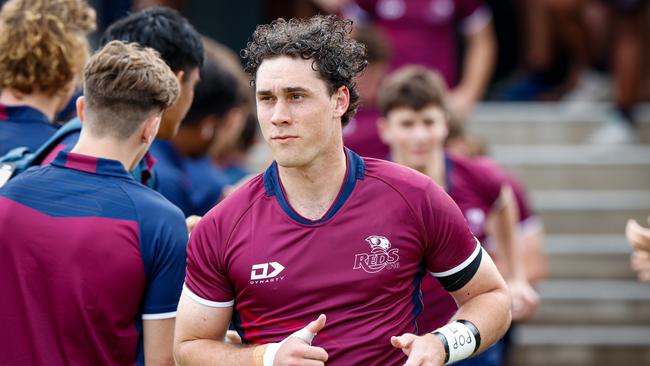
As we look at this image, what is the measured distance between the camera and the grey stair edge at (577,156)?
10523 mm

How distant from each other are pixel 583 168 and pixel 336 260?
699 cm

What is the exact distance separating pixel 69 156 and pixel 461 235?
4.62ft

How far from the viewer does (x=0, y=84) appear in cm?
480

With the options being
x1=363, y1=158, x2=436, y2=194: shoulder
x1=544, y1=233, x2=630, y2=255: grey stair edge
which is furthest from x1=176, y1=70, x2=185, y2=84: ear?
x1=544, y1=233, x2=630, y2=255: grey stair edge

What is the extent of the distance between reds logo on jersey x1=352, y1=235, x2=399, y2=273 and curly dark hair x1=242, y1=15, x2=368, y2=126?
0.54m

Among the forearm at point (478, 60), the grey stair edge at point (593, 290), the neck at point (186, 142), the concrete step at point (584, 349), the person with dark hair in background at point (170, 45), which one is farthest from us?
the grey stair edge at point (593, 290)

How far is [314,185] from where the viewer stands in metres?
4.09

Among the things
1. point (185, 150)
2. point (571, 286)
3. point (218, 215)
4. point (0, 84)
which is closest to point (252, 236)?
point (218, 215)

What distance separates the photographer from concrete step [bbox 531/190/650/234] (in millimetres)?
10297

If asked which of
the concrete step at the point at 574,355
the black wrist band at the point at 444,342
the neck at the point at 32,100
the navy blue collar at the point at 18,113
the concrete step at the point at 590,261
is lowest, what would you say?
the concrete step at the point at 574,355

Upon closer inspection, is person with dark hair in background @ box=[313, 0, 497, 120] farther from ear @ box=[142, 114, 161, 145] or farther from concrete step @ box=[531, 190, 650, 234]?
ear @ box=[142, 114, 161, 145]

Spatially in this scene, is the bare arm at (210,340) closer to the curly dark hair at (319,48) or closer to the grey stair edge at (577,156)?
the curly dark hair at (319,48)

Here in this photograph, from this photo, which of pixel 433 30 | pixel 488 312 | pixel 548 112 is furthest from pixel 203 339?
pixel 548 112

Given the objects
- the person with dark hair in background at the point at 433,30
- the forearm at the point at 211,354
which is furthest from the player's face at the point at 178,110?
the person with dark hair in background at the point at 433,30
